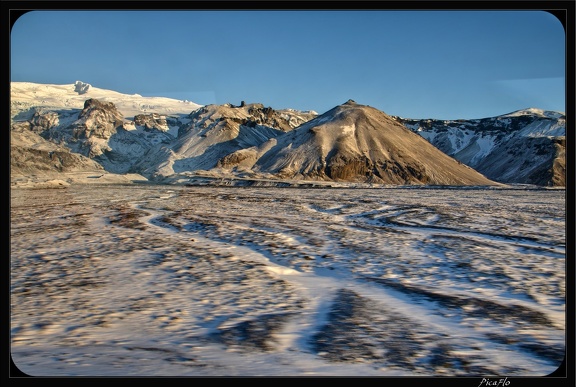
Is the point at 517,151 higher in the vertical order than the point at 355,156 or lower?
higher

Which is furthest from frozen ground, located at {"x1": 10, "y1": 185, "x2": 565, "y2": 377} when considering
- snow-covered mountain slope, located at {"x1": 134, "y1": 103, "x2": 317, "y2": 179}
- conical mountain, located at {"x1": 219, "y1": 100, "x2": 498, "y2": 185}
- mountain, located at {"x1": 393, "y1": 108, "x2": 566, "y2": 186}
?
snow-covered mountain slope, located at {"x1": 134, "y1": 103, "x2": 317, "y2": 179}

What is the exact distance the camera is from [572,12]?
3.23m

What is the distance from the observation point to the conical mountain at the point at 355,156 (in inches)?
4038

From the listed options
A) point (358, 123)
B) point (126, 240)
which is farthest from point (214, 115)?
point (126, 240)

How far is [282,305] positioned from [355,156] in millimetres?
103269

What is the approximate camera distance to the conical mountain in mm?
102562

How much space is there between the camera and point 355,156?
108m

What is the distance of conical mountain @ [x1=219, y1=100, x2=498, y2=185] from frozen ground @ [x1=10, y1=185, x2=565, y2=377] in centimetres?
8787

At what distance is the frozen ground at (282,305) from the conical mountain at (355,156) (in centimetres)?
8787

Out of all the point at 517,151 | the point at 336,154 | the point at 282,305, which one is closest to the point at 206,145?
the point at 336,154
